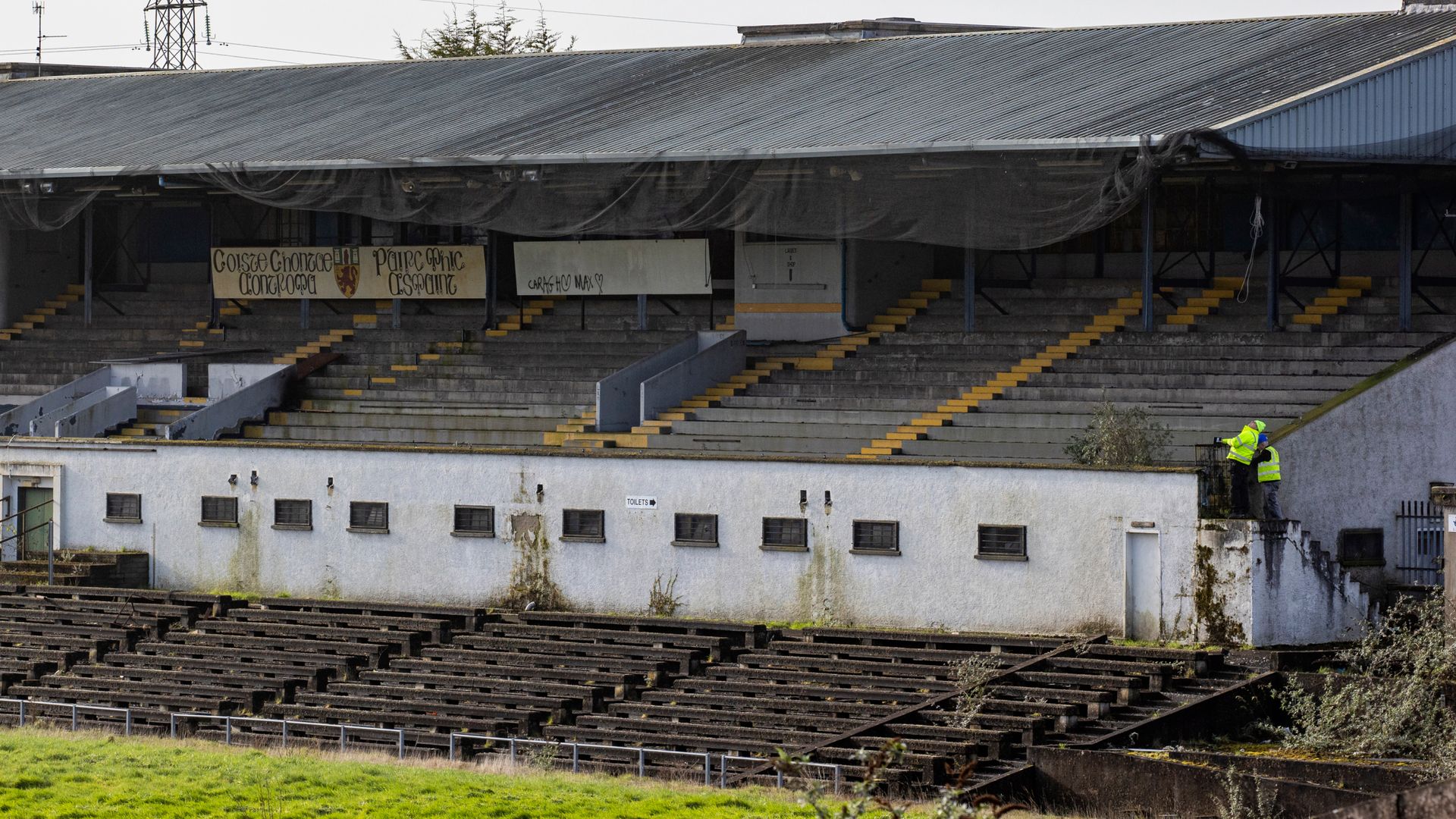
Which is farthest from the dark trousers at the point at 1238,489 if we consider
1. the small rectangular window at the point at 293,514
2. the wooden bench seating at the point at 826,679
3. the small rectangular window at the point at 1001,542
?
the small rectangular window at the point at 293,514

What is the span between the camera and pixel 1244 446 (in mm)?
28016

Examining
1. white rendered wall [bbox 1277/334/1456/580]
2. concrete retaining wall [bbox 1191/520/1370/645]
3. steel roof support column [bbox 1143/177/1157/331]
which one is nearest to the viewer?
concrete retaining wall [bbox 1191/520/1370/645]

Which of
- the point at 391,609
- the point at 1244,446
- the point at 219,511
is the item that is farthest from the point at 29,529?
the point at 1244,446

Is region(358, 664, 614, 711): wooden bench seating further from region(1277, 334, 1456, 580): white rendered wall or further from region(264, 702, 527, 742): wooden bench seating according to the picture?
region(1277, 334, 1456, 580): white rendered wall

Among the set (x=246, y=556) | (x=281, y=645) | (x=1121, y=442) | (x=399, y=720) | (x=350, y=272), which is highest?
(x=350, y=272)

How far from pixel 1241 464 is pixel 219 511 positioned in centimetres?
1571

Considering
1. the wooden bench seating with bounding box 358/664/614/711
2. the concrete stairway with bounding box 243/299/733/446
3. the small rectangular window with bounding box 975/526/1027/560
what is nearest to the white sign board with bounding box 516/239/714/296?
the concrete stairway with bounding box 243/299/733/446

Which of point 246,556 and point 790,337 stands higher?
point 790,337

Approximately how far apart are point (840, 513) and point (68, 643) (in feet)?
36.3

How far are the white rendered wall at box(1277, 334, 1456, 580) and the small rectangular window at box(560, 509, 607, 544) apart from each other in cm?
919

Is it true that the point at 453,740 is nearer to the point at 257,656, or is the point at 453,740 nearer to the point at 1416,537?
the point at 257,656

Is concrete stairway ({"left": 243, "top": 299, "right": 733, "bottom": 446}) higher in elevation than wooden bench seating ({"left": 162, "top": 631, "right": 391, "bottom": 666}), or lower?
higher

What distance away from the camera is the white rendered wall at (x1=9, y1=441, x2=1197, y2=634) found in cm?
2872

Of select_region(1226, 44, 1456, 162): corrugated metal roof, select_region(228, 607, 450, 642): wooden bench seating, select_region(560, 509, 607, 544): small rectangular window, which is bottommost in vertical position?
select_region(228, 607, 450, 642): wooden bench seating
